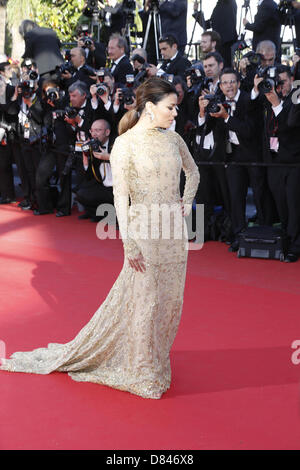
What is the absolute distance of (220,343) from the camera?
4035 millimetres

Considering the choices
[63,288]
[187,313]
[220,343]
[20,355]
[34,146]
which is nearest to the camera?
[20,355]

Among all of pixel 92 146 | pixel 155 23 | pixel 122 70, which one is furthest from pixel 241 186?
pixel 155 23

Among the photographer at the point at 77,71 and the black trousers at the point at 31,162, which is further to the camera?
the black trousers at the point at 31,162

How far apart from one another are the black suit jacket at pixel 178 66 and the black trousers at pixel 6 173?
2597mm

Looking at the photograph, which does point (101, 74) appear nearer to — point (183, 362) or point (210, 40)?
point (210, 40)

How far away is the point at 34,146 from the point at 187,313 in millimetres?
4600

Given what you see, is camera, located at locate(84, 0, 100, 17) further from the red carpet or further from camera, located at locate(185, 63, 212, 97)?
the red carpet

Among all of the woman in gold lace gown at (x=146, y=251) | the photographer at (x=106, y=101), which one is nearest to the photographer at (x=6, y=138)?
the photographer at (x=106, y=101)

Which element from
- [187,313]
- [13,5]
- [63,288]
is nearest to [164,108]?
[187,313]

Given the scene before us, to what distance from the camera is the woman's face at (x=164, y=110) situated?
10.7 feet

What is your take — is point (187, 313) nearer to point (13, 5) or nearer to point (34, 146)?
point (34, 146)

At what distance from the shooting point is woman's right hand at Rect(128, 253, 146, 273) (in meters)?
3.26

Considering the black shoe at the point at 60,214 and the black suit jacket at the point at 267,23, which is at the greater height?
the black suit jacket at the point at 267,23

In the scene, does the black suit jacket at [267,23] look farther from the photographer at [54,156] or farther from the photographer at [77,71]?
the photographer at [54,156]
